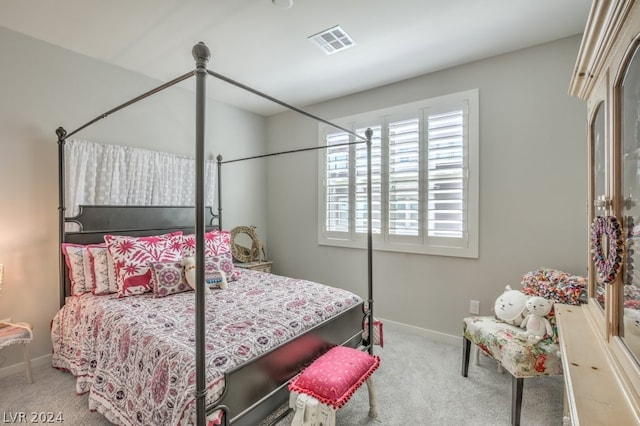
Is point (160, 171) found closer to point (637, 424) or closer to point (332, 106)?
point (332, 106)

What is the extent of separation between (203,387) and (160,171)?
2.53 meters

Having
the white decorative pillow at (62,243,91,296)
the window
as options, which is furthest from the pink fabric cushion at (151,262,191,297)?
the window

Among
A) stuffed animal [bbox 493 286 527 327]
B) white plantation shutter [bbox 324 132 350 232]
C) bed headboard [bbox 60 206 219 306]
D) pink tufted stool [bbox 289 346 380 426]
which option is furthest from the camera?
white plantation shutter [bbox 324 132 350 232]

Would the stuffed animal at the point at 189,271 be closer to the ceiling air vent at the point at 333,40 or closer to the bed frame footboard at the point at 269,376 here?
the bed frame footboard at the point at 269,376

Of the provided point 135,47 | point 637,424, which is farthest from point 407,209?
point 135,47

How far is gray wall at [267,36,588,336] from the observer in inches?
94.4

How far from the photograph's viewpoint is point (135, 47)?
8.32 ft

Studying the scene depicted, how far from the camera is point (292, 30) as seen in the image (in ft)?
7.55

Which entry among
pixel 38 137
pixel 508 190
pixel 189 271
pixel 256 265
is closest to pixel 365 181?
pixel 508 190

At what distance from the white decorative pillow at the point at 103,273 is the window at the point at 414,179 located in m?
2.10

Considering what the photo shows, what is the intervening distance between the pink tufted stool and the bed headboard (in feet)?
4.53

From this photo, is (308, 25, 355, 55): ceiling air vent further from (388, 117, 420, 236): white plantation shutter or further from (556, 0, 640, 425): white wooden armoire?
(556, 0, 640, 425): white wooden armoire

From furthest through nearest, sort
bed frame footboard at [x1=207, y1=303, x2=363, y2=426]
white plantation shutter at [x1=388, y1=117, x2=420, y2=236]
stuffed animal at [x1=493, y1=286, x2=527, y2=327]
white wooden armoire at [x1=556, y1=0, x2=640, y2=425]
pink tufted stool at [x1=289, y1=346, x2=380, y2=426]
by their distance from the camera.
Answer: white plantation shutter at [x1=388, y1=117, x2=420, y2=236]
stuffed animal at [x1=493, y1=286, x2=527, y2=327]
pink tufted stool at [x1=289, y1=346, x2=380, y2=426]
bed frame footboard at [x1=207, y1=303, x2=363, y2=426]
white wooden armoire at [x1=556, y1=0, x2=640, y2=425]

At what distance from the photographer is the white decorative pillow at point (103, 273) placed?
7.54ft
